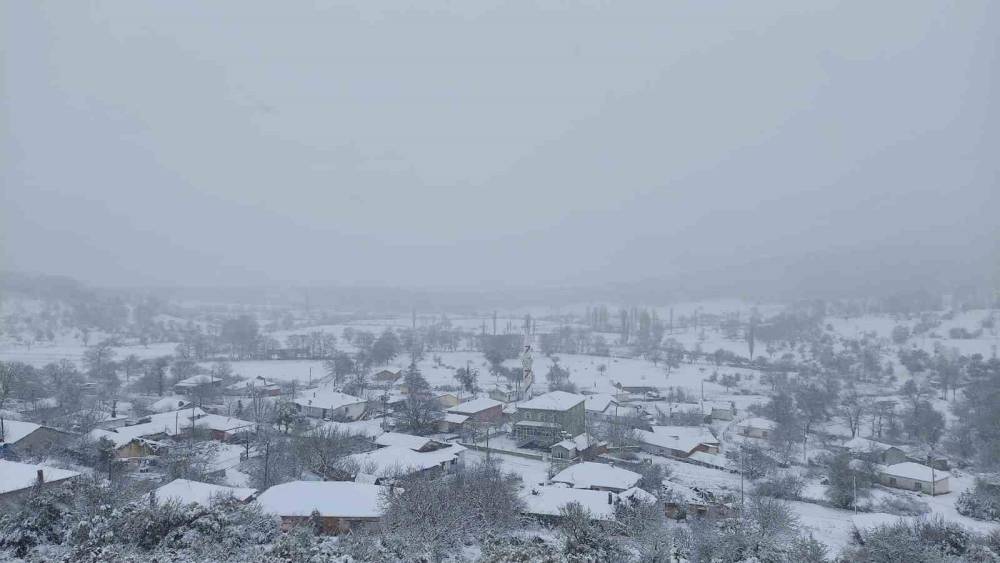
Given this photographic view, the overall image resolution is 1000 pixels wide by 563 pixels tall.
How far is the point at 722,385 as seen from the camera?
41.9m

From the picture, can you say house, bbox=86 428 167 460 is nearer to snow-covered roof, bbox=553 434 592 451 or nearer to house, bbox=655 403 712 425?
snow-covered roof, bbox=553 434 592 451

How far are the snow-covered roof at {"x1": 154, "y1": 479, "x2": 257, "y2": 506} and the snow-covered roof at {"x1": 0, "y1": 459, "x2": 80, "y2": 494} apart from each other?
111 inches

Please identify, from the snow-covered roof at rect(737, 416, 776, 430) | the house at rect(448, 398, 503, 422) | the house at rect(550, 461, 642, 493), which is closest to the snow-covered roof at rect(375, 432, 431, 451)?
the house at rect(550, 461, 642, 493)

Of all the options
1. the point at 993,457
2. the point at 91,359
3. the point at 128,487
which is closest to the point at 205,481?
the point at 128,487

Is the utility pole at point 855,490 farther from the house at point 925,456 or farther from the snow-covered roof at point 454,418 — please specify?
the snow-covered roof at point 454,418

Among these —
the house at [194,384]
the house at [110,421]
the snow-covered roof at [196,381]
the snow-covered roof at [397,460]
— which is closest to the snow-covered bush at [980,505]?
the snow-covered roof at [397,460]

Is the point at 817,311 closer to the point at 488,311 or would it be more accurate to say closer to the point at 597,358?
the point at 597,358

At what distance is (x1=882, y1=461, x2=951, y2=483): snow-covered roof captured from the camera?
21000 millimetres

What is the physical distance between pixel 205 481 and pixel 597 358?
4127 cm

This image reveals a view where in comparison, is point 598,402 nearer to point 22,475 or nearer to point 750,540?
point 750,540

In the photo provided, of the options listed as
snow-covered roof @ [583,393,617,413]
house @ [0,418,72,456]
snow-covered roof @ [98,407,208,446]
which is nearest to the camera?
house @ [0,418,72,456]

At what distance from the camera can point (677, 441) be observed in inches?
983

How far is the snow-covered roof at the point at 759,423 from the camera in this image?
2854 cm

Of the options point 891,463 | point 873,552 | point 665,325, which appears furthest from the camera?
point 665,325
